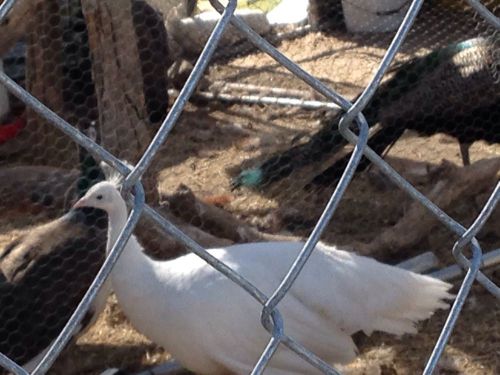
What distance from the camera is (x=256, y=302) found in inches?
86.9

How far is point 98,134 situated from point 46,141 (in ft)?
2.37

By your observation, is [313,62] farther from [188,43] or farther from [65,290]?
[65,290]

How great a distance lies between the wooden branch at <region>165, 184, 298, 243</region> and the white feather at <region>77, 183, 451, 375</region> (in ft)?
2.00

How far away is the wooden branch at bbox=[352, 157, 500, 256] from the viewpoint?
3.02 meters

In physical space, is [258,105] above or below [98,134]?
below

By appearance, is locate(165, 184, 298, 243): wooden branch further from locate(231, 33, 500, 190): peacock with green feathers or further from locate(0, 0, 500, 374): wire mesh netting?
locate(231, 33, 500, 190): peacock with green feathers

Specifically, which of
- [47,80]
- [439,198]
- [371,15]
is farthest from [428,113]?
[371,15]

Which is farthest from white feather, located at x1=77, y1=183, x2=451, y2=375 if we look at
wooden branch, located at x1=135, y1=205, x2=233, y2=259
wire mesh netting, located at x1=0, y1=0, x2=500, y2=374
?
wooden branch, located at x1=135, y1=205, x2=233, y2=259

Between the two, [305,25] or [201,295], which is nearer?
[201,295]

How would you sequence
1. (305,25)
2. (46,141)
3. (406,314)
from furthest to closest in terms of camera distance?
(305,25), (46,141), (406,314)

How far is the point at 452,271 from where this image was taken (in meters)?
2.83

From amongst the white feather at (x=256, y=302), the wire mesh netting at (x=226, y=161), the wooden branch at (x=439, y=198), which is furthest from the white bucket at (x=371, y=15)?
the white feather at (x=256, y=302)

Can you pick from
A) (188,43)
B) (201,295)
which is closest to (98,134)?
(201,295)

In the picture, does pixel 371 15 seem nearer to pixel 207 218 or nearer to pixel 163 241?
pixel 207 218
